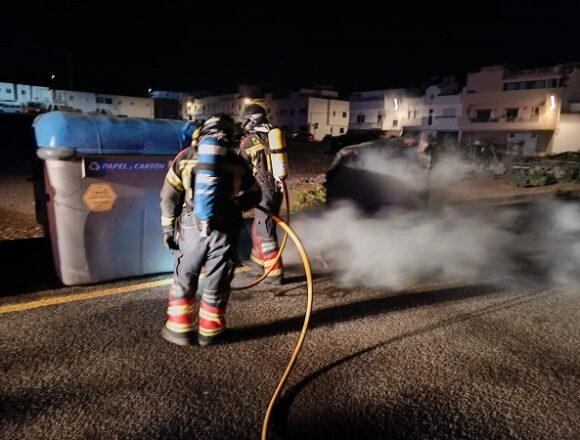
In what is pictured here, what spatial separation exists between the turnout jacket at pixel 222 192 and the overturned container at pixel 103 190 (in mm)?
914

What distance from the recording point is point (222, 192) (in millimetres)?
3002

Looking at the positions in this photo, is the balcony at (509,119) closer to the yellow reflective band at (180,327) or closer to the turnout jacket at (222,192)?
the turnout jacket at (222,192)

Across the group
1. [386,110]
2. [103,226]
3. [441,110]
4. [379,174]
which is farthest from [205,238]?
[386,110]

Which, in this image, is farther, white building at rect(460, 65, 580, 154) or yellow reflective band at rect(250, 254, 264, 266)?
white building at rect(460, 65, 580, 154)

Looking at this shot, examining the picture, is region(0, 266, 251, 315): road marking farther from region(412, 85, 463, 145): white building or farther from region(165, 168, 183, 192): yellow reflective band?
region(412, 85, 463, 145): white building

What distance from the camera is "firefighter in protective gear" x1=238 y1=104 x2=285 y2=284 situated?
441 centimetres

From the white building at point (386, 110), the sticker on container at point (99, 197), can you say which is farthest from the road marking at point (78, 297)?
the white building at point (386, 110)

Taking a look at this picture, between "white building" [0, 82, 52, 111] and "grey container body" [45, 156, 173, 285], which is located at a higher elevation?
"white building" [0, 82, 52, 111]

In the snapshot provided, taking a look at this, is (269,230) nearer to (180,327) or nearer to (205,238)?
(205,238)

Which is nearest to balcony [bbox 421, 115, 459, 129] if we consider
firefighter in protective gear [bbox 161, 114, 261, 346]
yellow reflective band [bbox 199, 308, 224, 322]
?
firefighter in protective gear [bbox 161, 114, 261, 346]

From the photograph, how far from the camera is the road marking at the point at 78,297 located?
3605 millimetres

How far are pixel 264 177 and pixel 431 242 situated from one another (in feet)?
11.3

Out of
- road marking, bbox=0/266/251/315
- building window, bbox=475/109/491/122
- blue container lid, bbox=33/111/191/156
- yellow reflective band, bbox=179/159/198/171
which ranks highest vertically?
building window, bbox=475/109/491/122

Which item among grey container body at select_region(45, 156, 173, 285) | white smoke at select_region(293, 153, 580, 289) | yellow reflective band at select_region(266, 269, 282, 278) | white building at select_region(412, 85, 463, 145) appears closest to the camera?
grey container body at select_region(45, 156, 173, 285)
